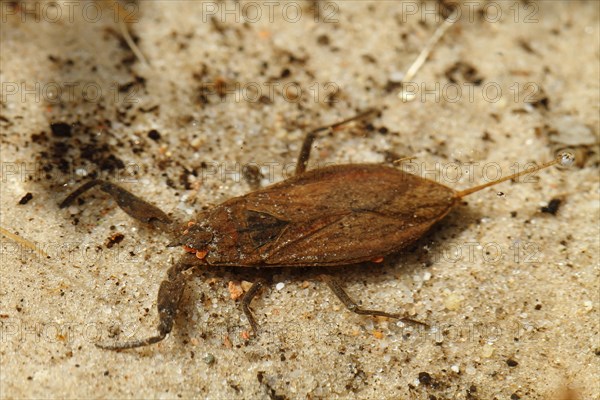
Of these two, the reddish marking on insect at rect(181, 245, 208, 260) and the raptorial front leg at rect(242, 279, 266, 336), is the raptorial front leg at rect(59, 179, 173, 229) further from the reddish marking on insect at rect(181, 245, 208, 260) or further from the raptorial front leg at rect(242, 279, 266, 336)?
the raptorial front leg at rect(242, 279, 266, 336)

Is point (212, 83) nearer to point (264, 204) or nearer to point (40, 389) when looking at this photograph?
point (264, 204)

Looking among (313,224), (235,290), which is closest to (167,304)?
(235,290)

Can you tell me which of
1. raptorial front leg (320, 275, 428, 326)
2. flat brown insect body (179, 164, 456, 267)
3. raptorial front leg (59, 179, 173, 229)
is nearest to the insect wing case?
flat brown insect body (179, 164, 456, 267)

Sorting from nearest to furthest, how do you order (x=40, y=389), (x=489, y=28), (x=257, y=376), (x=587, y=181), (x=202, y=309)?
(x=40, y=389), (x=257, y=376), (x=202, y=309), (x=587, y=181), (x=489, y=28)

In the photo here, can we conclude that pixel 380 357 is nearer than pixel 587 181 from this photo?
Yes

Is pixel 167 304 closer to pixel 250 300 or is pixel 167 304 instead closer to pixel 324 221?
pixel 250 300

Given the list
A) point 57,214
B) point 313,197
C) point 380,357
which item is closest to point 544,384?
point 380,357
